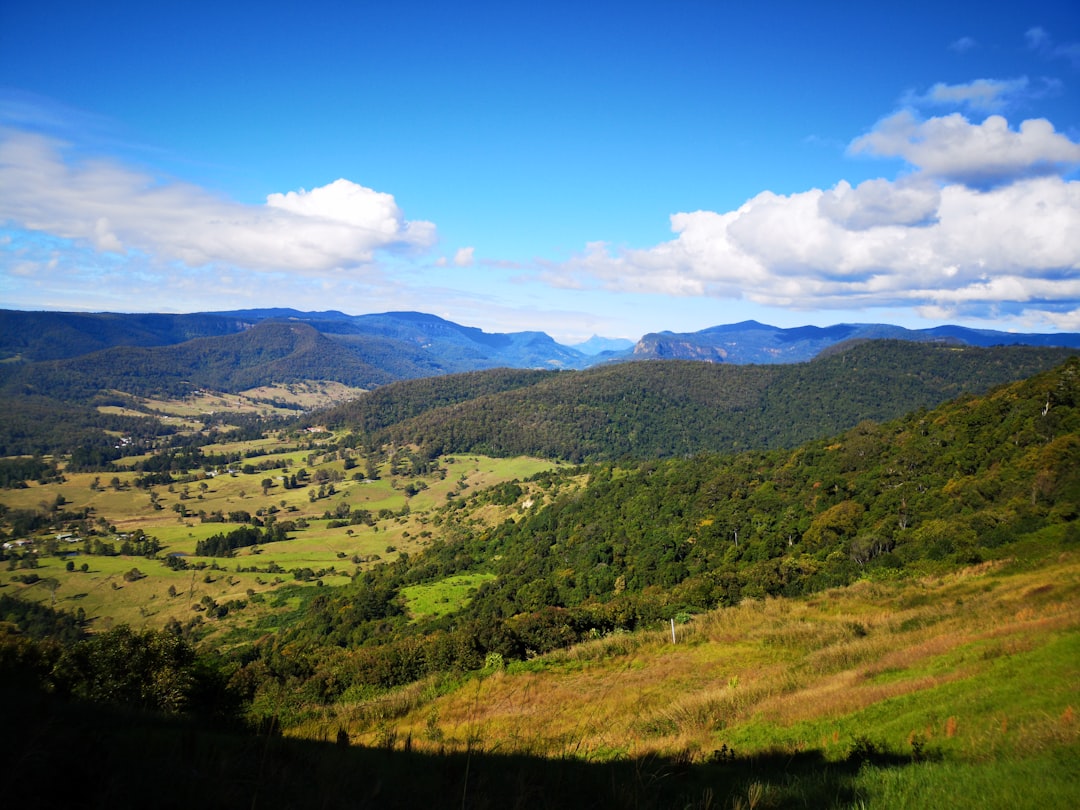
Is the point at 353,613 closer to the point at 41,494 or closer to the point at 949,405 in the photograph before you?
the point at 949,405

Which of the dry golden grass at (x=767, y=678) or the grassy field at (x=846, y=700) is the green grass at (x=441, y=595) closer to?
the dry golden grass at (x=767, y=678)

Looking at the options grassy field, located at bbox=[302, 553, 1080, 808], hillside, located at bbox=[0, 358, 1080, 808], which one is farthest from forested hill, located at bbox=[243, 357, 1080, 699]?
grassy field, located at bbox=[302, 553, 1080, 808]

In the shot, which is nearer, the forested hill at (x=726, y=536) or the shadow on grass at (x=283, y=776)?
the shadow on grass at (x=283, y=776)

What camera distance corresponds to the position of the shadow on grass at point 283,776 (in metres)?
2.97

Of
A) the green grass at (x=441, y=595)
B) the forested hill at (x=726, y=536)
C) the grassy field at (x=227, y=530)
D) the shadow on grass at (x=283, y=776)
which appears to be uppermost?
the shadow on grass at (x=283, y=776)

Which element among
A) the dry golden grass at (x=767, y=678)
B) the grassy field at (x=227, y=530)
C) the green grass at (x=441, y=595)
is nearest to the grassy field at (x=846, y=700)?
the dry golden grass at (x=767, y=678)

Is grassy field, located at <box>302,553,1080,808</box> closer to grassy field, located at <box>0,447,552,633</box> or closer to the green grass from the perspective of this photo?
grassy field, located at <box>0,447,552,633</box>

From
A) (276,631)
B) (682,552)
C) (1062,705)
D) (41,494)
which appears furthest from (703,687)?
(41,494)

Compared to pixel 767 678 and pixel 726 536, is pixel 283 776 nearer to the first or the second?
pixel 767 678

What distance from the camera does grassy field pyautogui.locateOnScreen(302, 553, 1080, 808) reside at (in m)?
5.41

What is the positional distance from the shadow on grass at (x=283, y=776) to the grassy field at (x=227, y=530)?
5059cm

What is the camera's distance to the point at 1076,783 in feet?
15.1

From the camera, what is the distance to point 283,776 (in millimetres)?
3635

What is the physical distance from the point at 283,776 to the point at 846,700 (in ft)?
36.3
